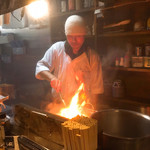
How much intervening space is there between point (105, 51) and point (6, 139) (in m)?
2.64

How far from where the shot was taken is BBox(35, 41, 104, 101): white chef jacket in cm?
314

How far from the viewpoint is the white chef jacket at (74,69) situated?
10.3 ft

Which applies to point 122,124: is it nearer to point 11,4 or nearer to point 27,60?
point 11,4

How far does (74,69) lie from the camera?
127 inches

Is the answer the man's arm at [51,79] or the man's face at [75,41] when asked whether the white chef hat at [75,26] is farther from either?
the man's arm at [51,79]

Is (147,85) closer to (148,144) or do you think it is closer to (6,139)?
(148,144)

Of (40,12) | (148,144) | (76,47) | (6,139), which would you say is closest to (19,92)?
(40,12)

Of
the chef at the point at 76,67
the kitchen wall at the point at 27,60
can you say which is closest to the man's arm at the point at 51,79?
the chef at the point at 76,67

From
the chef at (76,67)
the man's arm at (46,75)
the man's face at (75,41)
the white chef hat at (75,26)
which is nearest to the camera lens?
the man's arm at (46,75)

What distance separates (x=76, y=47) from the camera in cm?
317

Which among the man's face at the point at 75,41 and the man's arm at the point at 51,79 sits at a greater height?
the man's face at the point at 75,41

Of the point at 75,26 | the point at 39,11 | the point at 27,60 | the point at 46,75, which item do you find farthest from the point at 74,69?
the point at 27,60

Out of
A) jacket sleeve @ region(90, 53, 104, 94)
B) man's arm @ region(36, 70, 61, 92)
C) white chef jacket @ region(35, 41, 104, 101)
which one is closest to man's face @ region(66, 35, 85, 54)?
white chef jacket @ region(35, 41, 104, 101)

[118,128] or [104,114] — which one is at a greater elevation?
[104,114]
